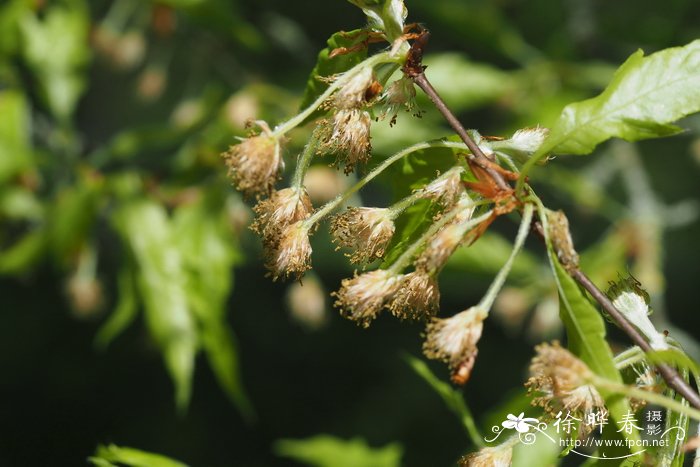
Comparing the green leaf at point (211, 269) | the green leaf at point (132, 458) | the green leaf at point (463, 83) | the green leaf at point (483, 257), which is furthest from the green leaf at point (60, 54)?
the green leaf at point (132, 458)

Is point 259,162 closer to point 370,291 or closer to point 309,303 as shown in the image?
point 370,291

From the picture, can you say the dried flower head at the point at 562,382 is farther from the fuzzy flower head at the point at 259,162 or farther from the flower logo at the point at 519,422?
the fuzzy flower head at the point at 259,162

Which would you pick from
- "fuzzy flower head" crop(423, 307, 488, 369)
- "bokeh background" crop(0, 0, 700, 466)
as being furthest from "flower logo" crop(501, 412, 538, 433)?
"fuzzy flower head" crop(423, 307, 488, 369)

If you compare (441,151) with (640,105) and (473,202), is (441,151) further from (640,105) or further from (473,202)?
(640,105)

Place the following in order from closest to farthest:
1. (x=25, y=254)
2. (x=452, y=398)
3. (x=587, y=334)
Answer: (x=587, y=334)
(x=452, y=398)
(x=25, y=254)

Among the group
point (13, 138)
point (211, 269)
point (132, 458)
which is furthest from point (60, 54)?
point (132, 458)

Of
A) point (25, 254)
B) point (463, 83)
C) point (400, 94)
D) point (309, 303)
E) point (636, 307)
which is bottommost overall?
point (309, 303)

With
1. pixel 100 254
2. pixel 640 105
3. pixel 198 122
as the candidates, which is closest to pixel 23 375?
pixel 100 254
